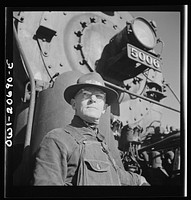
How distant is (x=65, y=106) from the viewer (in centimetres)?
283

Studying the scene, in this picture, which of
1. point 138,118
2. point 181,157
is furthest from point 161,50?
point 181,157

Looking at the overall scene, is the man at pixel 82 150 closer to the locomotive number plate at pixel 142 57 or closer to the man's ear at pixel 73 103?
the man's ear at pixel 73 103

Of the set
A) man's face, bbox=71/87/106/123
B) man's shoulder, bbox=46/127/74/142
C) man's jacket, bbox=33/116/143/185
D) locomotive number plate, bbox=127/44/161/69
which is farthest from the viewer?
locomotive number plate, bbox=127/44/161/69

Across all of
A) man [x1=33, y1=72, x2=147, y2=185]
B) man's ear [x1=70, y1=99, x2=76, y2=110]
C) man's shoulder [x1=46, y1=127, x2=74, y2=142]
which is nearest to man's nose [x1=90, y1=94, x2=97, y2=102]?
man [x1=33, y1=72, x2=147, y2=185]

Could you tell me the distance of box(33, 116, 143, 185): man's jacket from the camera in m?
2.46

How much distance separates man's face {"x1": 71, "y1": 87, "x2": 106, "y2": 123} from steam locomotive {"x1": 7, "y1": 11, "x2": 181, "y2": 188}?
0.31ft

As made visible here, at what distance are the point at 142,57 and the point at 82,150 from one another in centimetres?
110

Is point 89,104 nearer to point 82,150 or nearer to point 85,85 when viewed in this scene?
point 85,85

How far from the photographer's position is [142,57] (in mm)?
3246

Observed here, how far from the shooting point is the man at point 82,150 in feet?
8.13

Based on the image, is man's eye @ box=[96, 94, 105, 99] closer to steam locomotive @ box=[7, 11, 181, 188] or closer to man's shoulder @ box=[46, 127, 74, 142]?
steam locomotive @ box=[7, 11, 181, 188]

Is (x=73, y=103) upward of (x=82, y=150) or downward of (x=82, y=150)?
upward

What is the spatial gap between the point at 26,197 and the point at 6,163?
29 centimetres

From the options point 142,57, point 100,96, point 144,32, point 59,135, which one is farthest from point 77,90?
point 144,32
